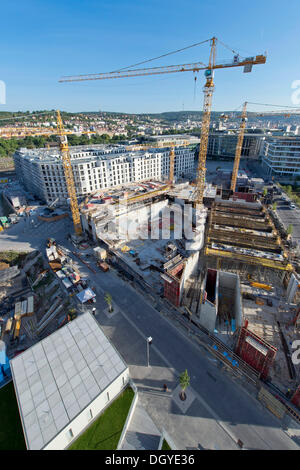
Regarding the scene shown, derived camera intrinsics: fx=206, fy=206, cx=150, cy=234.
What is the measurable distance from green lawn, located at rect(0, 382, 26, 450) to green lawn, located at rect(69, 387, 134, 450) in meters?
5.14

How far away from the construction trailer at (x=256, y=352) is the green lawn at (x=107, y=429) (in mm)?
12386

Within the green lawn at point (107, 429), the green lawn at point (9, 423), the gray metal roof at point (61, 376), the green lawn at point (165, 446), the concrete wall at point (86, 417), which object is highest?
the gray metal roof at point (61, 376)

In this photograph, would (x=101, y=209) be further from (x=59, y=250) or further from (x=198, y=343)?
(x=198, y=343)

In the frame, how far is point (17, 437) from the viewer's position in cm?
1741

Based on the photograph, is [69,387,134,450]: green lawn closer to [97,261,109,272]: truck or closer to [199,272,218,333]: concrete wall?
[199,272,218,333]: concrete wall

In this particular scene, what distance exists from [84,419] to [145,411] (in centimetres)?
533

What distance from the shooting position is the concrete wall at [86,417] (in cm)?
1538

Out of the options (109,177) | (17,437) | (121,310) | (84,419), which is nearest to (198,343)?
(121,310)

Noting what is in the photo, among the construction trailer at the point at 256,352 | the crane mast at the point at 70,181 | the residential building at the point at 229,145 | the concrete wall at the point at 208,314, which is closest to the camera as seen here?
the construction trailer at the point at 256,352

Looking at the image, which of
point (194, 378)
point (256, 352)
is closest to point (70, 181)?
point (194, 378)

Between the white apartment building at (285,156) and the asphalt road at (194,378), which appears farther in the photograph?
the white apartment building at (285,156)

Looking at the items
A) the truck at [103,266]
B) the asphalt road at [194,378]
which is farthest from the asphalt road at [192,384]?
the truck at [103,266]

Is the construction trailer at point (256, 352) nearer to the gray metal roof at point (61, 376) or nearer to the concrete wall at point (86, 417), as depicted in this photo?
the concrete wall at point (86, 417)

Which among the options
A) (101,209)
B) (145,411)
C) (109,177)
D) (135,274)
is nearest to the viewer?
(145,411)
